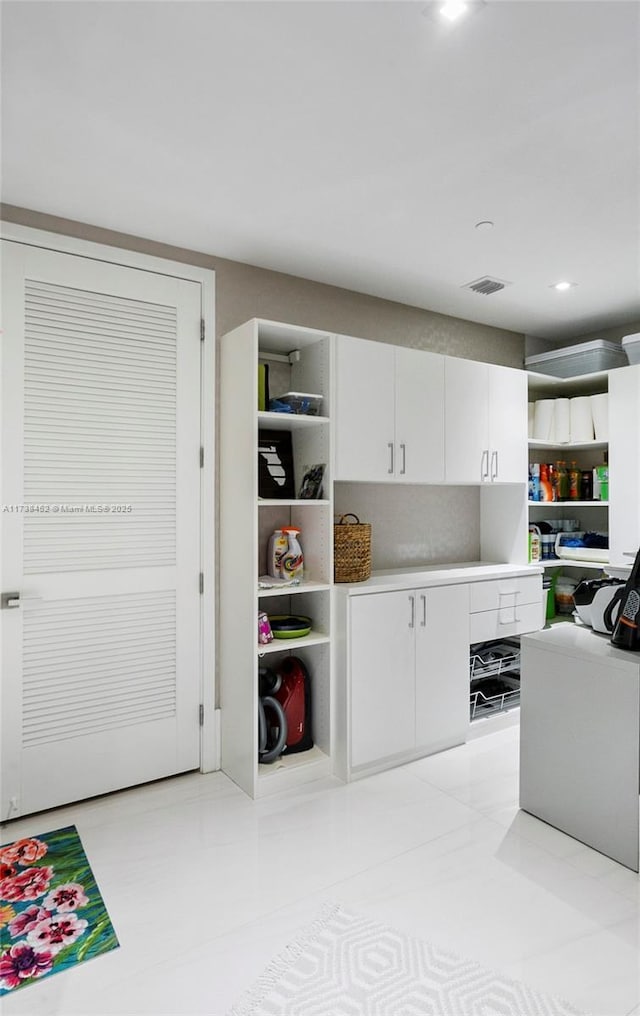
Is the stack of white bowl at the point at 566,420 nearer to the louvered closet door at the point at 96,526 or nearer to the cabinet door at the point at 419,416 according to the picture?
the cabinet door at the point at 419,416

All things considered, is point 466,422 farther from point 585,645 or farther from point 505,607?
point 585,645

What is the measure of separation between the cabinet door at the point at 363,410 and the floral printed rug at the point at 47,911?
1.93 m

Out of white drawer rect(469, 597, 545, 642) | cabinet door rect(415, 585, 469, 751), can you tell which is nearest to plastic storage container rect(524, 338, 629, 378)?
white drawer rect(469, 597, 545, 642)

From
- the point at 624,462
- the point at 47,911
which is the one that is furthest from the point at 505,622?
the point at 47,911

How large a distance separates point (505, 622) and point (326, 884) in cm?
189

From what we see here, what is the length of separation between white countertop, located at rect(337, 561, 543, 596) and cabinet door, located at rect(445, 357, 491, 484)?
21.2 inches

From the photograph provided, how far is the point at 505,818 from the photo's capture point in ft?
8.51

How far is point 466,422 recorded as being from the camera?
3.54 metres

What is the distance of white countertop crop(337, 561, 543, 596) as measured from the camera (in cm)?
302

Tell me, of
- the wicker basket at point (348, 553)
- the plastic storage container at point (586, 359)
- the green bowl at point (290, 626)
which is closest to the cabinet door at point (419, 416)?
the wicker basket at point (348, 553)

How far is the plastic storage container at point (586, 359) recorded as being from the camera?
3.94 metres

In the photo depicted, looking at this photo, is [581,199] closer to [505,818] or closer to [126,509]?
[126,509]

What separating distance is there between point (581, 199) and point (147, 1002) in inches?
122

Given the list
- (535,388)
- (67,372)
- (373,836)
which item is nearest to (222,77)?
(67,372)
